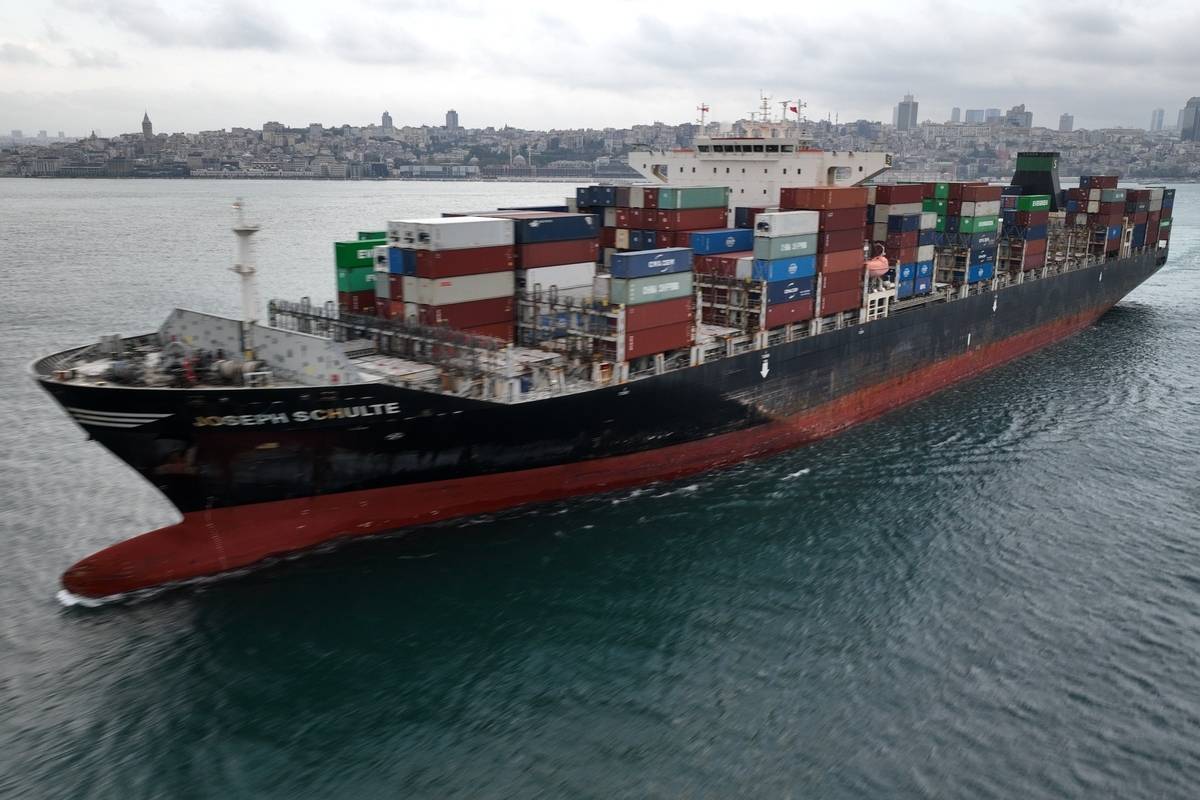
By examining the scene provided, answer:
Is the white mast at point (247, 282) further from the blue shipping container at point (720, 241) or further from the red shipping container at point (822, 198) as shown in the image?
the red shipping container at point (822, 198)

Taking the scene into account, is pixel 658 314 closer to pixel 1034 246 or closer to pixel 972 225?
pixel 972 225

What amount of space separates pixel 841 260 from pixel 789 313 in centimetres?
374

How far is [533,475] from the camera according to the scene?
22.7 metres

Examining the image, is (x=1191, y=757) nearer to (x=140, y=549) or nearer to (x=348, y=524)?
(x=348, y=524)

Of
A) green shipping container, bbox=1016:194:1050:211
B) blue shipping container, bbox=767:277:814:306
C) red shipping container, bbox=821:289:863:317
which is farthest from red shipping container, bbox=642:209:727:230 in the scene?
green shipping container, bbox=1016:194:1050:211

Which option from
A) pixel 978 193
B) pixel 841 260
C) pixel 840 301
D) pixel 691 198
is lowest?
pixel 840 301

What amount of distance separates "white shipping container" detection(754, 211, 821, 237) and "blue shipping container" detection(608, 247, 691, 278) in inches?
134

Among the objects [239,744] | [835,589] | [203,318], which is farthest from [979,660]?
[203,318]

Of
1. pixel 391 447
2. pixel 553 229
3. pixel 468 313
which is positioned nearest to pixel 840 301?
pixel 553 229

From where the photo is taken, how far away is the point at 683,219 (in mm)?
29281

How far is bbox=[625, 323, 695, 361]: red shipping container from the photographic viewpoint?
23.6m

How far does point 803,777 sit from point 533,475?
11.3m

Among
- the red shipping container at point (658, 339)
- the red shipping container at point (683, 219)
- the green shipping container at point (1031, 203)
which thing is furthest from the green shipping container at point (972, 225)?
the red shipping container at point (658, 339)

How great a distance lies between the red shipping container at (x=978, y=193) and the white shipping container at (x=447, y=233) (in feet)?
82.0
